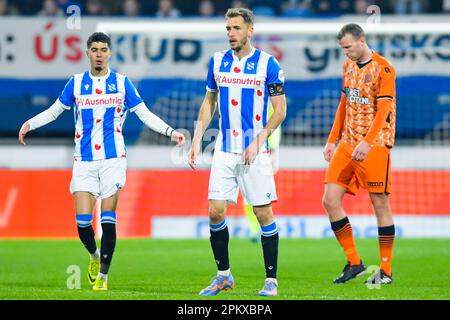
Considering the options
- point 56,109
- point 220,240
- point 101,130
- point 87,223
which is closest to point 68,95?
point 56,109

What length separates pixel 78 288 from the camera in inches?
363

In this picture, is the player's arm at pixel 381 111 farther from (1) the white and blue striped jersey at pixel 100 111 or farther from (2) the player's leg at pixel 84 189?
(2) the player's leg at pixel 84 189

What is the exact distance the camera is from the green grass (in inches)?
344

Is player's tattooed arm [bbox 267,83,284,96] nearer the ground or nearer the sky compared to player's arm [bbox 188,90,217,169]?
nearer the sky

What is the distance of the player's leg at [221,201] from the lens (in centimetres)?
872

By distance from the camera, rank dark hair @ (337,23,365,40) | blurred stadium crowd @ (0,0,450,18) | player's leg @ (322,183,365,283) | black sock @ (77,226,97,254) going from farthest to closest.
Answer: blurred stadium crowd @ (0,0,450,18), player's leg @ (322,183,365,283), dark hair @ (337,23,365,40), black sock @ (77,226,97,254)

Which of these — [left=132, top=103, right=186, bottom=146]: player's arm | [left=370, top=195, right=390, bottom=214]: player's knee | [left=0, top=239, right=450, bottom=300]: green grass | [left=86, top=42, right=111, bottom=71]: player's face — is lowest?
[left=0, top=239, right=450, bottom=300]: green grass

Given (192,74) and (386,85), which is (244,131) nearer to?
(386,85)

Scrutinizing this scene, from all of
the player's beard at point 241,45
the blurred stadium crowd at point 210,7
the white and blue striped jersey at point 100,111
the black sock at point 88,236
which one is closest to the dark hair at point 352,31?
the player's beard at point 241,45

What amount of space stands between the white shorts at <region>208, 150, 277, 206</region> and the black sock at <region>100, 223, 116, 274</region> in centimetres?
98

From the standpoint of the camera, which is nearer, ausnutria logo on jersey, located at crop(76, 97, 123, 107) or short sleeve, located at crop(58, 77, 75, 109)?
ausnutria logo on jersey, located at crop(76, 97, 123, 107)

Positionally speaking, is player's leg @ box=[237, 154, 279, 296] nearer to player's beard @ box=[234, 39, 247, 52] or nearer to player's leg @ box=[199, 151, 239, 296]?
player's leg @ box=[199, 151, 239, 296]

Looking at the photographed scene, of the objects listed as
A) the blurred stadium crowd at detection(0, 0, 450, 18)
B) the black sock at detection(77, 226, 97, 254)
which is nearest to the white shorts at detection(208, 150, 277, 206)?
the black sock at detection(77, 226, 97, 254)
